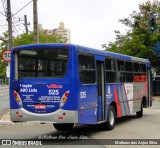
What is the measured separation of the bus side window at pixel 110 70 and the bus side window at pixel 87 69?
1368 mm

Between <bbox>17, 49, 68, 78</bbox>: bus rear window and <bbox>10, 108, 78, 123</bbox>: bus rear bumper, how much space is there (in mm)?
1088

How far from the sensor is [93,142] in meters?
12.6

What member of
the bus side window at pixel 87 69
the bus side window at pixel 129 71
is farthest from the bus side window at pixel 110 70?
the bus side window at pixel 129 71

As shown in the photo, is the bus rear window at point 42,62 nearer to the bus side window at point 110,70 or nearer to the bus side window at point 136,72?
the bus side window at point 110,70

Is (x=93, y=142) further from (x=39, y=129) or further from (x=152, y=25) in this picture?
(x=152, y=25)

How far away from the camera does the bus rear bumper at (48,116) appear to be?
12.6m

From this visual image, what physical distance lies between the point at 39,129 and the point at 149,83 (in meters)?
7.85

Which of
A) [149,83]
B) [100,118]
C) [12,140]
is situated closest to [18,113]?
[12,140]

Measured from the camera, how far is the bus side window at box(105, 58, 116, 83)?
15.7m

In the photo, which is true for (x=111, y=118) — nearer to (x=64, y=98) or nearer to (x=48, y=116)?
(x=64, y=98)

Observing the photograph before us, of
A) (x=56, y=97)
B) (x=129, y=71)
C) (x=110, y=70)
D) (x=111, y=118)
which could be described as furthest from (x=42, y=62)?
(x=129, y=71)

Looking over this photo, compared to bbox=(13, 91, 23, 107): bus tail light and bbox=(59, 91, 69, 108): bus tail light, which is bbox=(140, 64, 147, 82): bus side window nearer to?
bbox=(59, 91, 69, 108): bus tail light

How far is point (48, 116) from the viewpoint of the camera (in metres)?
12.8

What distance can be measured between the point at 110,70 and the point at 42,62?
3.46 meters
